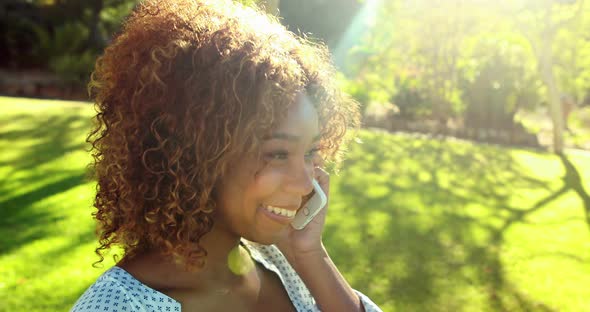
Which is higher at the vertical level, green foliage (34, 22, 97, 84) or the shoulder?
the shoulder

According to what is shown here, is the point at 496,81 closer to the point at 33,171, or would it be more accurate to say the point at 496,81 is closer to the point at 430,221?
the point at 430,221

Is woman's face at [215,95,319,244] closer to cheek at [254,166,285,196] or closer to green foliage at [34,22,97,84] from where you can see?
cheek at [254,166,285,196]

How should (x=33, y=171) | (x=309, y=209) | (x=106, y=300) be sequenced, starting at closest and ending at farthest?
(x=106, y=300), (x=309, y=209), (x=33, y=171)

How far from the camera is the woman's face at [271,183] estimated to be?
1758 millimetres

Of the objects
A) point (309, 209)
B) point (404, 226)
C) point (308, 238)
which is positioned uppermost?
point (309, 209)

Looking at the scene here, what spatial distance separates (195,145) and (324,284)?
82 cm

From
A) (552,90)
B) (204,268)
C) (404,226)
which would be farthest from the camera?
(552,90)

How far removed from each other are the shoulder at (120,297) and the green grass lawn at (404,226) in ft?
7.99

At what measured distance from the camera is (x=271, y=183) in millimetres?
1769

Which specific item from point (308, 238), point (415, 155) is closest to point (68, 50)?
point (415, 155)

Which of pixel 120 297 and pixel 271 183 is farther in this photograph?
pixel 271 183

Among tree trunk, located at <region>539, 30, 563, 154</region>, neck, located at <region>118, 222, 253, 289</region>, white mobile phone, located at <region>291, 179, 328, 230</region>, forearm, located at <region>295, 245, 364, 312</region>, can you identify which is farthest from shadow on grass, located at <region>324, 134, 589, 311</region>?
neck, located at <region>118, 222, 253, 289</region>

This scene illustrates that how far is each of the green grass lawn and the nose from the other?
8.49 ft

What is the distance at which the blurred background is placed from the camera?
15.3ft
